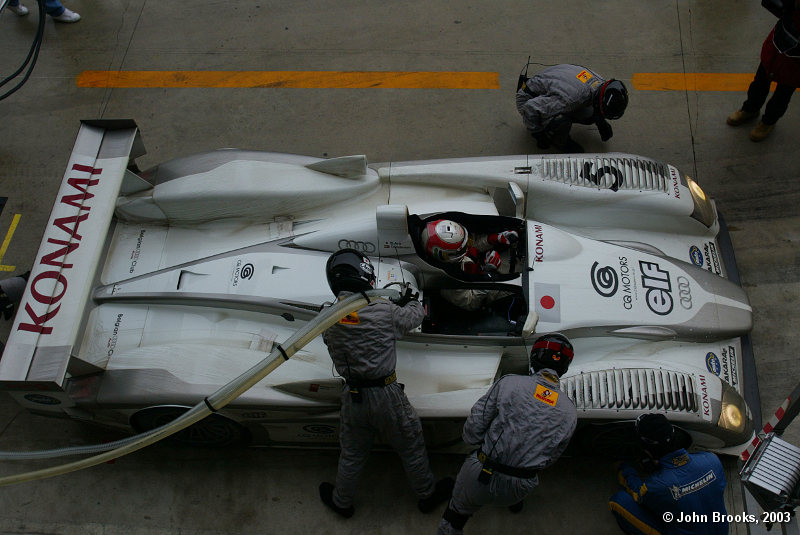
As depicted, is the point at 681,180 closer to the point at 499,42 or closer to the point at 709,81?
the point at 709,81

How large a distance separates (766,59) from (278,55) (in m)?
4.59

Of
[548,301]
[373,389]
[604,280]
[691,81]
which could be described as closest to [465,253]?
[548,301]

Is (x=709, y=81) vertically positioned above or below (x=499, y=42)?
A: below

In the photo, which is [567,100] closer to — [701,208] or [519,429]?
[701,208]

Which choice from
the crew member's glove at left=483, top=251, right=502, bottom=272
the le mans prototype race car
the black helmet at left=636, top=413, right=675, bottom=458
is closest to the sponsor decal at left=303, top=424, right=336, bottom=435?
the le mans prototype race car

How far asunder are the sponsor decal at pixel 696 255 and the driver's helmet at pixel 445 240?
174cm

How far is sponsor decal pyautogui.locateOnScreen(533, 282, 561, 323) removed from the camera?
4281mm

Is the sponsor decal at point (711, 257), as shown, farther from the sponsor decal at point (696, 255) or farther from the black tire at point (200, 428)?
the black tire at point (200, 428)

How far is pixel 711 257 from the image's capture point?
16.6ft

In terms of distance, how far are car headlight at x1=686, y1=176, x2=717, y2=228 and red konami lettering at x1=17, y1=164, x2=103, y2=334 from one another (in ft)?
13.5

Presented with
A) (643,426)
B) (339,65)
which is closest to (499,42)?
(339,65)

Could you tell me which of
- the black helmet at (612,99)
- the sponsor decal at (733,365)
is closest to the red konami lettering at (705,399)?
the sponsor decal at (733,365)

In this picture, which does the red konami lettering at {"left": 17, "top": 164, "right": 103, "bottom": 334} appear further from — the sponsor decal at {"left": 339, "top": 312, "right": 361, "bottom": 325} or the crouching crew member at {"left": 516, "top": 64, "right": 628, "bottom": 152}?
the crouching crew member at {"left": 516, "top": 64, "right": 628, "bottom": 152}

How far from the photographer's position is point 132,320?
452cm
